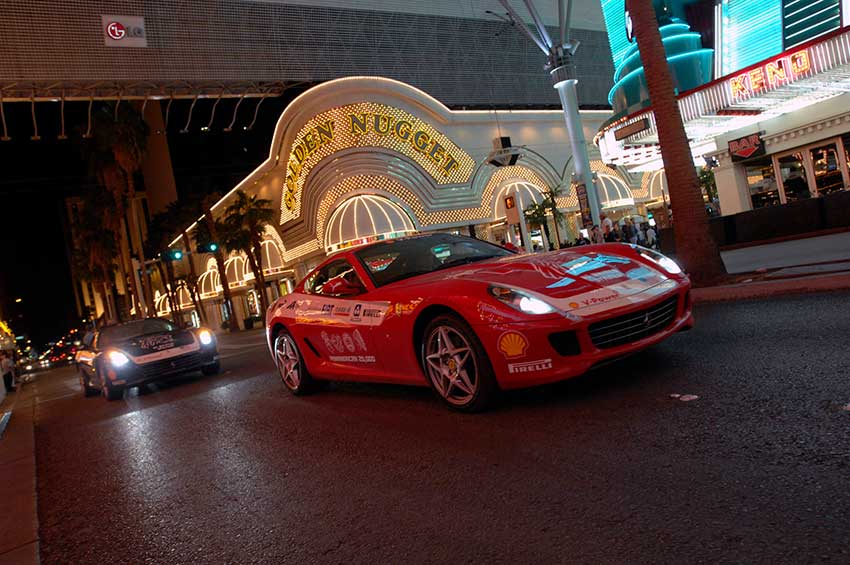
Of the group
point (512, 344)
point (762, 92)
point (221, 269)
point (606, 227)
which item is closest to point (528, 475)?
point (512, 344)

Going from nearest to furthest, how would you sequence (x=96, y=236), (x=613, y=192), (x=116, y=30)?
(x=116, y=30), (x=613, y=192), (x=96, y=236)

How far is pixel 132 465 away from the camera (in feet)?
17.6

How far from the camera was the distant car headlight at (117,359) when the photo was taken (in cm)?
1077

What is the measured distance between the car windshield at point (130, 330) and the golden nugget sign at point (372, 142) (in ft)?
68.9

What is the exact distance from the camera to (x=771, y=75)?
15.4m

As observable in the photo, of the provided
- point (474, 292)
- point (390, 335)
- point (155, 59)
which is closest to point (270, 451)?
point (390, 335)

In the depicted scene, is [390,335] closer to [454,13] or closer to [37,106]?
[454,13]

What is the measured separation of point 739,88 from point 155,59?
25.7m

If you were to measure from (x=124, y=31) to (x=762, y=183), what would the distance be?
27627 mm

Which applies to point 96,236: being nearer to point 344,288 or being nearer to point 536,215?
point 536,215

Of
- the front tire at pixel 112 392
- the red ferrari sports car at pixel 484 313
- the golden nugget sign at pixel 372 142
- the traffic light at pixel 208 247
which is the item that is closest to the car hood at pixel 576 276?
the red ferrari sports car at pixel 484 313

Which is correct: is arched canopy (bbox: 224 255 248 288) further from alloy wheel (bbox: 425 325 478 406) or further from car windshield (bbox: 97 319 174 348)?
alloy wheel (bbox: 425 325 478 406)

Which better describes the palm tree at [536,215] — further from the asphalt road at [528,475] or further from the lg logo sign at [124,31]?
the asphalt road at [528,475]

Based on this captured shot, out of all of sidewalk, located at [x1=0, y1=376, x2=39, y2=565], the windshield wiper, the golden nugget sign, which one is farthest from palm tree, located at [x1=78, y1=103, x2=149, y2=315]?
the windshield wiper
